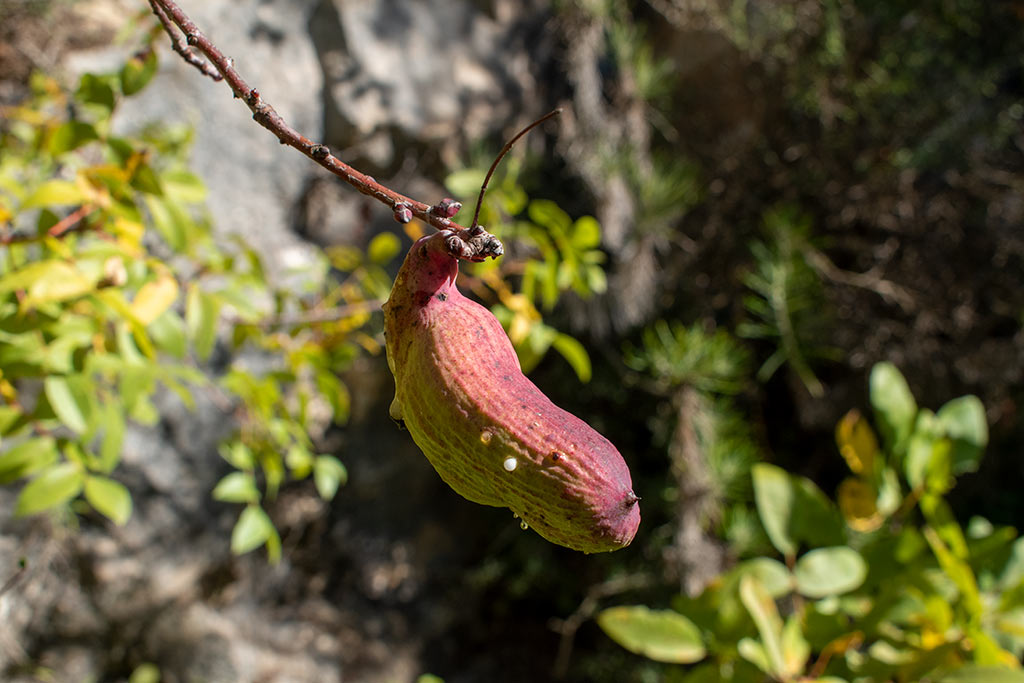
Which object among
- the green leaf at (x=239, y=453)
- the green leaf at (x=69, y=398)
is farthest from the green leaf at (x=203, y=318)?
the green leaf at (x=239, y=453)

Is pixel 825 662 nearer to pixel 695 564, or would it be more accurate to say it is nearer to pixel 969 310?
pixel 695 564

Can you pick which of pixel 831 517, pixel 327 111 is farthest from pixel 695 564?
pixel 327 111

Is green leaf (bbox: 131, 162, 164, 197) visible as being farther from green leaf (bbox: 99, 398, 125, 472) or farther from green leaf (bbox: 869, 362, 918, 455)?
green leaf (bbox: 869, 362, 918, 455)

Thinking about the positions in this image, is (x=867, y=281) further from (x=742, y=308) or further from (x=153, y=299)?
(x=153, y=299)

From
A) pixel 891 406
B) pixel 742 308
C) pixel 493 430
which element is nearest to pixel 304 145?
pixel 493 430

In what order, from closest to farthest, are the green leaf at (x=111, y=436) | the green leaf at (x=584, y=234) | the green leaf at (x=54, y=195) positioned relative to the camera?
the green leaf at (x=54, y=195)
the green leaf at (x=111, y=436)
the green leaf at (x=584, y=234)

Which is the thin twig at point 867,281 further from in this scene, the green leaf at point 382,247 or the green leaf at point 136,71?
the green leaf at point 136,71
